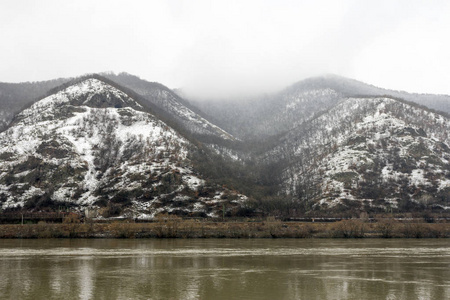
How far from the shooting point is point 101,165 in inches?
5886

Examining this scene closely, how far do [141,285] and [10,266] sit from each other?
1990 cm

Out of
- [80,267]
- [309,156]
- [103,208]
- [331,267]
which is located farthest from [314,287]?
[309,156]

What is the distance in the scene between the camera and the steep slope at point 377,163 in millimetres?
130850

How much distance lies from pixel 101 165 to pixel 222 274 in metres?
Answer: 122

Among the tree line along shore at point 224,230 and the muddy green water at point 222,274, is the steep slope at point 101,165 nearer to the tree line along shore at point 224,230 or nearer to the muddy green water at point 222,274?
the tree line along shore at point 224,230

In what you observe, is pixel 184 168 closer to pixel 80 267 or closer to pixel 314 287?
pixel 80 267

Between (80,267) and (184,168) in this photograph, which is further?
(184,168)

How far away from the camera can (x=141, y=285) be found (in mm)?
32406

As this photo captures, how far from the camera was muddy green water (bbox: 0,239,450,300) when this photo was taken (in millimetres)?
29641

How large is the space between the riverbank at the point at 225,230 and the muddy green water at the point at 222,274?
23.6m

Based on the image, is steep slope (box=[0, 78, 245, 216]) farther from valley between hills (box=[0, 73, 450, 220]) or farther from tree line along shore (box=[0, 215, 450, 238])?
tree line along shore (box=[0, 215, 450, 238])

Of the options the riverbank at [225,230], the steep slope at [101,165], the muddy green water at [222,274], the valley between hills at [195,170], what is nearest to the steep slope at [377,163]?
the valley between hills at [195,170]

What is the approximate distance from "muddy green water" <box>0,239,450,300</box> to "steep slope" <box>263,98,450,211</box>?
77316 millimetres

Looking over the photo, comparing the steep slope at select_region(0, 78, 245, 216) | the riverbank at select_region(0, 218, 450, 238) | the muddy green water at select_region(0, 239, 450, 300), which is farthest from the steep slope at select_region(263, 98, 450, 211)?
the muddy green water at select_region(0, 239, 450, 300)
